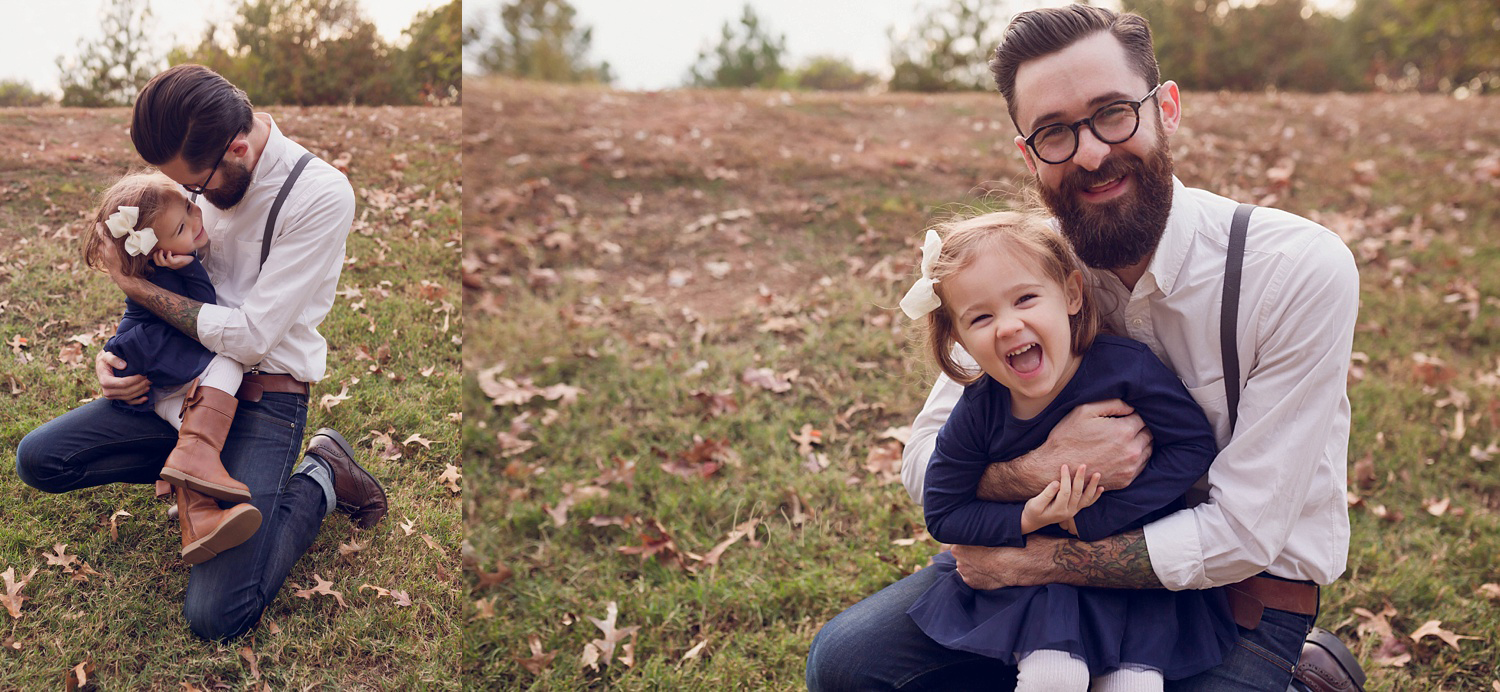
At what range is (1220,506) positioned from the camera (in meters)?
2.27

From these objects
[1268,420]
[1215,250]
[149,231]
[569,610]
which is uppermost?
[1215,250]

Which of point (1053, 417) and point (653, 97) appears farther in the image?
point (653, 97)

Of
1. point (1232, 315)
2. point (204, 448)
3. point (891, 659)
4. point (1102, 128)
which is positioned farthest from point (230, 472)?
point (1232, 315)

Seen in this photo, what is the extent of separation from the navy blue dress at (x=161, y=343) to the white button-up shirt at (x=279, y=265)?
0.14 feet

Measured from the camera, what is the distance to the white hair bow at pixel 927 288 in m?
2.35

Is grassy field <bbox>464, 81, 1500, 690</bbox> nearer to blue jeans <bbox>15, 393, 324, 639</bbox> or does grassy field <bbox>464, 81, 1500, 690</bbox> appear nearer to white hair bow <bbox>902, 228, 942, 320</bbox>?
white hair bow <bbox>902, 228, 942, 320</bbox>

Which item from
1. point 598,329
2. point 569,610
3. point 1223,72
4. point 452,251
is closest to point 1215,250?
point 452,251

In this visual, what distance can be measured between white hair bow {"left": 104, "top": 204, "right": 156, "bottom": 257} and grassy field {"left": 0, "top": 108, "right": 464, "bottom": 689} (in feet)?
0.24

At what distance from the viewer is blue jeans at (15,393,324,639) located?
1.86 m

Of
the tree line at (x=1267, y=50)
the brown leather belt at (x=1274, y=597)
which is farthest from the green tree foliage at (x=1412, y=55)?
the brown leather belt at (x=1274, y=597)

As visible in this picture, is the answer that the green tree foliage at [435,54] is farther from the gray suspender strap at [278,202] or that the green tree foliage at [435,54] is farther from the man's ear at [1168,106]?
the man's ear at [1168,106]

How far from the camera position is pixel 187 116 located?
6.79ft

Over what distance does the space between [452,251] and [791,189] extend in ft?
18.6

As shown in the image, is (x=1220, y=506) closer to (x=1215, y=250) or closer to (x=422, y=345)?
(x=1215, y=250)
